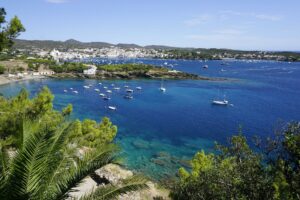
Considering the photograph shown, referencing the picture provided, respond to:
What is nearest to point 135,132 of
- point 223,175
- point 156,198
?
point 156,198

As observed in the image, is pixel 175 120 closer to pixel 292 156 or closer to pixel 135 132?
pixel 135 132

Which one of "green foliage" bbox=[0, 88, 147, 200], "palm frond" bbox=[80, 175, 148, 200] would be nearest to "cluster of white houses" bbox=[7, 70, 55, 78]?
"green foliage" bbox=[0, 88, 147, 200]

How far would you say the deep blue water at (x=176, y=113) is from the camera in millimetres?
46188

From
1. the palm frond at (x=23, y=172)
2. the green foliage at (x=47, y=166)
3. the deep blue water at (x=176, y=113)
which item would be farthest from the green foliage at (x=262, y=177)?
the deep blue water at (x=176, y=113)

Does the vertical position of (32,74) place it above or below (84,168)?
below

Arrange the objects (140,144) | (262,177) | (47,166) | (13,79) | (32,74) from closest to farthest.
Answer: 1. (47,166)
2. (262,177)
3. (140,144)
4. (13,79)
5. (32,74)

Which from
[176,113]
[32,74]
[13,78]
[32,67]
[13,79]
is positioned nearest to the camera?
[176,113]

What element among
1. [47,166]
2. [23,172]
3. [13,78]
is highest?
[23,172]

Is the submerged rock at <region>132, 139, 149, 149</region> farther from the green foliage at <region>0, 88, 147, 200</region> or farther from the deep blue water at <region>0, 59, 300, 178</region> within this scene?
the green foliage at <region>0, 88, 147, 200</region>

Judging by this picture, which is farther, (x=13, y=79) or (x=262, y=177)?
(x=13, y=79)

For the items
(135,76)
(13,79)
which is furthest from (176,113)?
(13,79)

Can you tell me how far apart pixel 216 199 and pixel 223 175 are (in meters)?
1.16

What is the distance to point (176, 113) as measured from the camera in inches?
2872

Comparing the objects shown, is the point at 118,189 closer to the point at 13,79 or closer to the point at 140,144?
the point at 140,144
